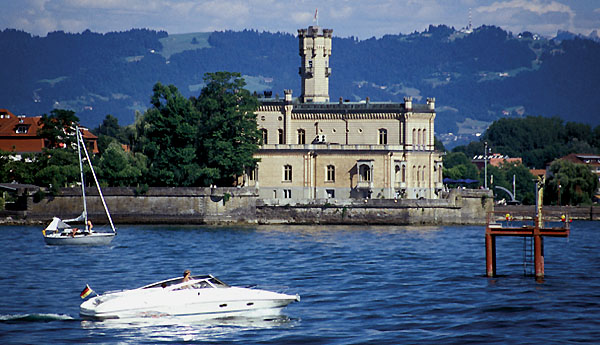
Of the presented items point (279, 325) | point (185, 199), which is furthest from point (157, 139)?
point (279, 325)

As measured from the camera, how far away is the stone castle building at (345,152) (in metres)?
102

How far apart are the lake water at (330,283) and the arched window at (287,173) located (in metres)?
12.9

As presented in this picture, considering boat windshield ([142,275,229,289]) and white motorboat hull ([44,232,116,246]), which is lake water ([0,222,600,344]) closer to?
white motorboat hull ([44,232,116,246])

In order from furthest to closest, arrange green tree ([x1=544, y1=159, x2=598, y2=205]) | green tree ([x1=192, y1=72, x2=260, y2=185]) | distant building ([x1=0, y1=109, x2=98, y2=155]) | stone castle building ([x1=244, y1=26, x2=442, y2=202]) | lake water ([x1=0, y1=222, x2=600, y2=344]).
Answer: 1. green tree ([x1=544, y1=159, x2=598, y2=205])
2. distant building ([x1=0, y1=109, x2=98, y2=155])
3. stone castle building ([x1=244, y1=26, x2=442, y2=202])
4. green tree ([x1=192, y1=72, x2=260, y2=185])
5. lake water ([x1=0, y1=222, x2=600, y2=344])

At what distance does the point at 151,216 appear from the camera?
9438 centimetres

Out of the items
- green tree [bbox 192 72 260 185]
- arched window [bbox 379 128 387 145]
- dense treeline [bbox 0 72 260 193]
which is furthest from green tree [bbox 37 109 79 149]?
arched window [bbox 379 128 387 145]

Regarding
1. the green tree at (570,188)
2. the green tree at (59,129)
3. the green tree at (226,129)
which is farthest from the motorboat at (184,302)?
the green tree at (570,188)

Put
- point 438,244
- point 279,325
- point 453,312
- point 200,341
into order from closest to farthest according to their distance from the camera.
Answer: point 200,341 < point 279,325 < point 453,312 < point 438,244

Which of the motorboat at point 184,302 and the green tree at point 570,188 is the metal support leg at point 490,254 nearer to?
the motorboat at point 184,302

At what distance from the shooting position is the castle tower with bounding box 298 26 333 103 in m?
110

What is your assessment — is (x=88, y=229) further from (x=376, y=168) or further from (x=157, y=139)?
(x=376, y=168)

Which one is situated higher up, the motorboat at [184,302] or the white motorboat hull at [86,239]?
the white motorboat hull at [86,239]

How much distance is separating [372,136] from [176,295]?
62.7 m

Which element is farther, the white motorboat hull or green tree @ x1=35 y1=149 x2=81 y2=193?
green tree @ x1=35 y1=149 x2=81 y2=193
